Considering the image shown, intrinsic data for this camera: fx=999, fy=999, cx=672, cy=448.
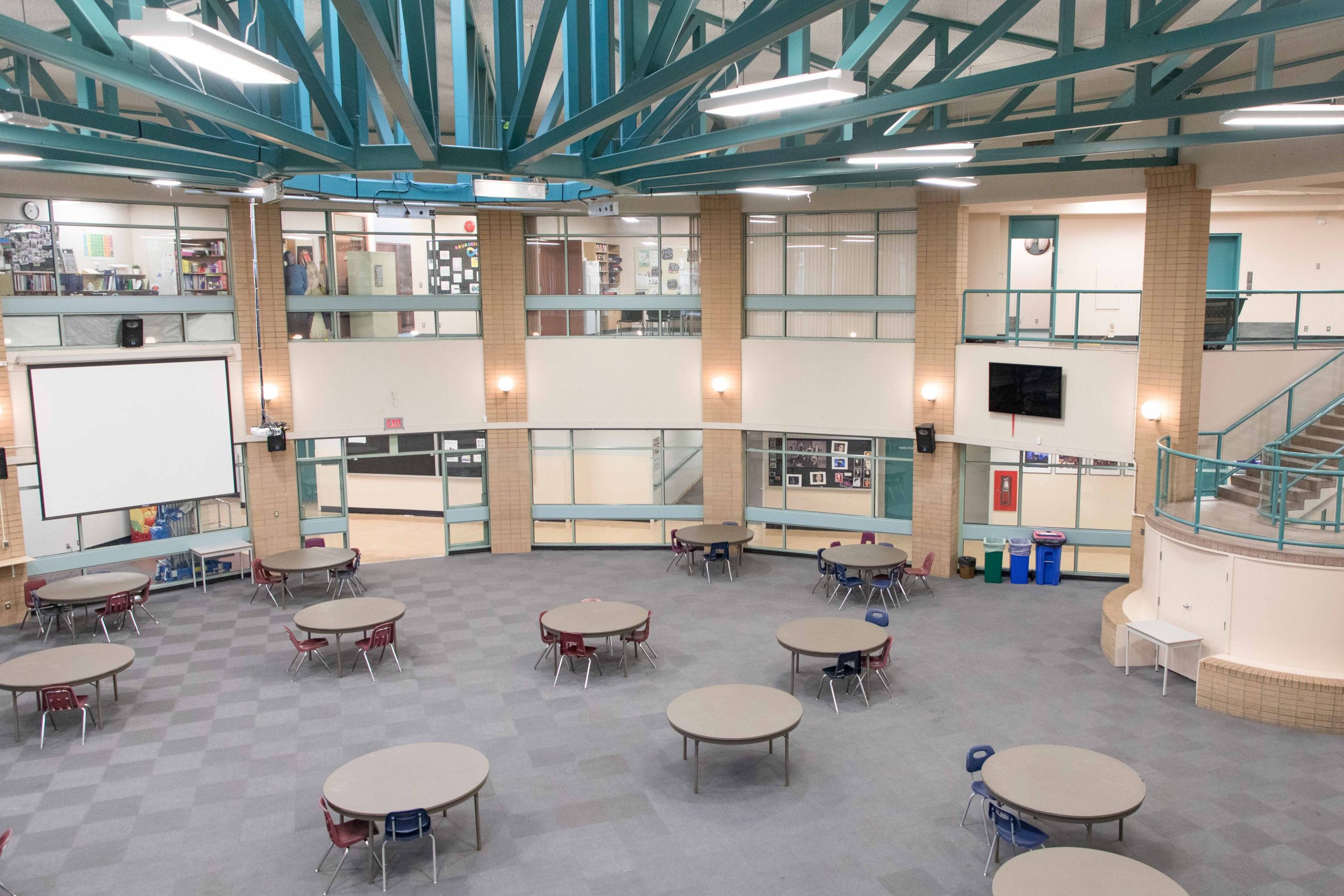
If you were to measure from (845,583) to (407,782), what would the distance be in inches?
333

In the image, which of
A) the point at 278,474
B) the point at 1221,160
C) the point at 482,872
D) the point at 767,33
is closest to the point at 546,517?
the point at 278,474

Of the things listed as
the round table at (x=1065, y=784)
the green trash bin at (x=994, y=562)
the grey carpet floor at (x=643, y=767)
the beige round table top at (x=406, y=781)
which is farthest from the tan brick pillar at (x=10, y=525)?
the green trash bin at (x=994, y=562)

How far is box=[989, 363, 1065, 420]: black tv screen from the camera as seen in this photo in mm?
15180

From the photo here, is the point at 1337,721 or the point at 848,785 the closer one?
the point at 848,785

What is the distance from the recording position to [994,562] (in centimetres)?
1669

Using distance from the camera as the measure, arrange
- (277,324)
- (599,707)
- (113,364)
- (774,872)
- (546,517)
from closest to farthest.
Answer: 1. (774,872)
2. (599,707)
3. (113,364)
4. (277,324)
5. (546,517)

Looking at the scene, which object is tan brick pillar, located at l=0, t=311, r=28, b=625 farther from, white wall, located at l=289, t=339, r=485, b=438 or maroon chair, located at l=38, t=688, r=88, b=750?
maroon chair, located at l=38, t=688, r=88, b=750

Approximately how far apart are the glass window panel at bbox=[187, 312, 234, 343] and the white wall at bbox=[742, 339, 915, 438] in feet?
29.2

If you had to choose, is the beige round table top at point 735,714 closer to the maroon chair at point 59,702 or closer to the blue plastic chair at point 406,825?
the blue plastic chair at point 406,825

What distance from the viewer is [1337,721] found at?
10.8 m

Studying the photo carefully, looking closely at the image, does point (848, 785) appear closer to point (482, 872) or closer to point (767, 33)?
point (482, 872)

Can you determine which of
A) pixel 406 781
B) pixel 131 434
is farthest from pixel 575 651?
pixel 131 434

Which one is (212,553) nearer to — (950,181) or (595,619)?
(595,619)

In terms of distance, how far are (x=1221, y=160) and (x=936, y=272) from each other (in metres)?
4.53
